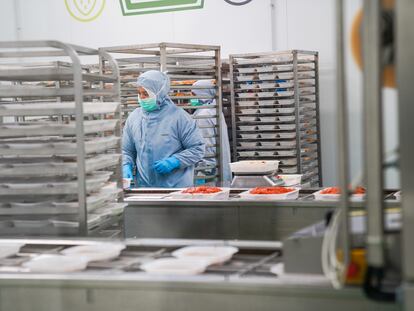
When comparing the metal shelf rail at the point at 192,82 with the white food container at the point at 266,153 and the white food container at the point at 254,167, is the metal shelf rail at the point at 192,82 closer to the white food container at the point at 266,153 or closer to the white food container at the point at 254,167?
the white food container at the point at 266,153

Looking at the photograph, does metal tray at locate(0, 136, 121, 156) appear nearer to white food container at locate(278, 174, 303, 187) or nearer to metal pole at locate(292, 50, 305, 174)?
white food container at locate(278, 174, 303, 187)

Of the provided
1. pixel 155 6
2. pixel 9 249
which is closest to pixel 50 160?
pixel 9 249

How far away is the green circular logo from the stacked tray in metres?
2.02

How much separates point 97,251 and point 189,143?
3179 millimetres

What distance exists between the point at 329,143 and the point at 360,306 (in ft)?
19.5

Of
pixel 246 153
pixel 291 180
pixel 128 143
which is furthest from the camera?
pixel 246 153

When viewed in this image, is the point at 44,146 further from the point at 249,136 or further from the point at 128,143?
the point at 249,136

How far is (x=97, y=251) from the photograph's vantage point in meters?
2.54

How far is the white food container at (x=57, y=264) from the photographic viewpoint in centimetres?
233

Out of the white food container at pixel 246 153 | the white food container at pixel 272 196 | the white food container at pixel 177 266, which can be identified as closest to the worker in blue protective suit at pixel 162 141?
the white food container at pixel 272 196

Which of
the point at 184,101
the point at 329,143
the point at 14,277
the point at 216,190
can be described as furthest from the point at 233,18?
the point at 14,277

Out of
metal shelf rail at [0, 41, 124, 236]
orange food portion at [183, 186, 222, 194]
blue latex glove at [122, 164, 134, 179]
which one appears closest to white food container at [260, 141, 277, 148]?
blue latex glove at [122, 164, 134, 179]

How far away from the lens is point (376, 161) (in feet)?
5.69

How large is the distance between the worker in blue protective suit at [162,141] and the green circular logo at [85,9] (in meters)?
2.88
